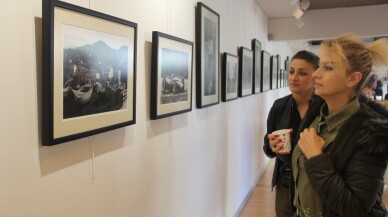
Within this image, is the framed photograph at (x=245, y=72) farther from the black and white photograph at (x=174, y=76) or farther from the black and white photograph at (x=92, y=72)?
the black and white photograph at (x=92, y=72)

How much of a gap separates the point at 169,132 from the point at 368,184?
1125 millimetres

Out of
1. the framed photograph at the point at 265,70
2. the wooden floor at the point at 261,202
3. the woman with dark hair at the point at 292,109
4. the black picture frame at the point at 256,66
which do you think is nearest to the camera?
the woman with dark hair at the point at 292,109

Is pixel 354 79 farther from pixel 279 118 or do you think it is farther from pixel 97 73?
pixel 279 118

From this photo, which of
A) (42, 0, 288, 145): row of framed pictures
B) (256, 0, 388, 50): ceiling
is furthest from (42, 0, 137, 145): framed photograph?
(256, 0, 388, 50): ceiling

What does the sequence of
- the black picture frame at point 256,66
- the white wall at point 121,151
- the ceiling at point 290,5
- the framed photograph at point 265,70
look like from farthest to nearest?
the framed photograph at point 265,70 < the ceiling at point 290,5 < the black picture frame at point 256,66 < the white wall at point 121,151

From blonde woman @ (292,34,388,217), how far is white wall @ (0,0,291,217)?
768 mm

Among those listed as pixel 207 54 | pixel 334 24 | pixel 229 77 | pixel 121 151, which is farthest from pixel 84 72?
pixel 334 24

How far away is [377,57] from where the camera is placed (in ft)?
4.58

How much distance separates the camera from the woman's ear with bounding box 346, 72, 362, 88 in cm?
138

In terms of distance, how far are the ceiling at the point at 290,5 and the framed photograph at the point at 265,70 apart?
66 centimetres

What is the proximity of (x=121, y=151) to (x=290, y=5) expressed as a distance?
13.9 ft

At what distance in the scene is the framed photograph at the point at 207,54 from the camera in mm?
2465

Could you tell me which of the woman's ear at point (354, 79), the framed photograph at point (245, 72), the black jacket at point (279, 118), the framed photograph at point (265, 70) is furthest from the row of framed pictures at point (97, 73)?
the framed photograph at point (265, 70)

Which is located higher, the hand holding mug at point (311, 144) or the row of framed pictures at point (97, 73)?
the row of framed pictures at point (97, 73)
